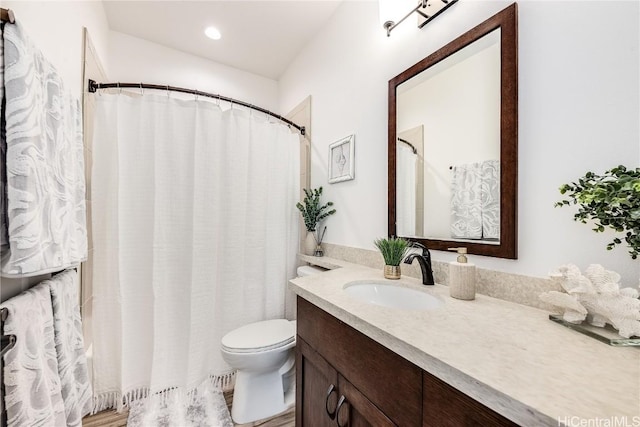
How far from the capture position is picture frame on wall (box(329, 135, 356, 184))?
5.33 feet

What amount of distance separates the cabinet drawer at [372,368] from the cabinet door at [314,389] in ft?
0.16

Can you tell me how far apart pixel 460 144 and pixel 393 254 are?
0.54 meters

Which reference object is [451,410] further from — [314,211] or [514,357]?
[314,211]

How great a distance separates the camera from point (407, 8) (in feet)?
4.09

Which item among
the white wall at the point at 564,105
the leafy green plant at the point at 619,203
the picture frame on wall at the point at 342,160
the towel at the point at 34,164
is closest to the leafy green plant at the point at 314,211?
the picture frame on wall at the point at 342,160

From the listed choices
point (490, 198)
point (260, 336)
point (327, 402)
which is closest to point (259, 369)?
point (260, 336)

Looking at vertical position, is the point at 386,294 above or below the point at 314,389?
above

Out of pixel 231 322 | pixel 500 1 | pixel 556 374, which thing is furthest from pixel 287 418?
pixel 500 1

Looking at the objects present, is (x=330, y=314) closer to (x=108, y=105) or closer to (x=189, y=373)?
(x=189, y=373)

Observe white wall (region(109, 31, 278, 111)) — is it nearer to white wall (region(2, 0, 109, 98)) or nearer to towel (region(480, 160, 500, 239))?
white wall (region(2, 0, 109, 98))

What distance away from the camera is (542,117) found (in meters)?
0.81

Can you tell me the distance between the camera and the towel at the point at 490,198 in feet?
3.03

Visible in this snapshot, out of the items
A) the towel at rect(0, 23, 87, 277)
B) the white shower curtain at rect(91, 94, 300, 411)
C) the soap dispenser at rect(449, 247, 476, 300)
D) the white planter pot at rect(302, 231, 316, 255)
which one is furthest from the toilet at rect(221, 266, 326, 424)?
the soap dispenser at rect(449, 247, 476, 300)

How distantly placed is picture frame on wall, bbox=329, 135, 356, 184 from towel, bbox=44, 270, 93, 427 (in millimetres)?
1407
